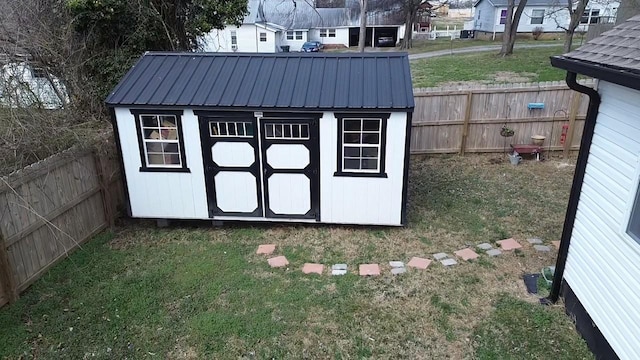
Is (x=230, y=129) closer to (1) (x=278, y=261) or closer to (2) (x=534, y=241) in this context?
(1) (x=278, y=261)

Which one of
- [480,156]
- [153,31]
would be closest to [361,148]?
[480,156]

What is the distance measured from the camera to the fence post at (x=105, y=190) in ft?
19.8

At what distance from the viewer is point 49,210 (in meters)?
5.11

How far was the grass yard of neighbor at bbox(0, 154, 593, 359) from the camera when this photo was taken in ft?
13.2

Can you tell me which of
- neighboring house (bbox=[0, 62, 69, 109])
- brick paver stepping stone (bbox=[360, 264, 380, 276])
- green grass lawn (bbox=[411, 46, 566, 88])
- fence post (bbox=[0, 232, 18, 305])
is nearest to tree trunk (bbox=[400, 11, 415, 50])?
green grass lawn (bbox=[411, 46, 566, 88])

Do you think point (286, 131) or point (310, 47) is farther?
point (310, 47)

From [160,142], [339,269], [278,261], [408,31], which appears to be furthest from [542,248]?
[408,31]

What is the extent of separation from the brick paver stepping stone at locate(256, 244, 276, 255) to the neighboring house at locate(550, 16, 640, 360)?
3.58m

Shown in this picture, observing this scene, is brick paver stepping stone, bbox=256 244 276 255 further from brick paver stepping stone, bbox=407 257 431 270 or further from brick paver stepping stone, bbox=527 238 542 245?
brick paver stepping stone, bbox=527 238 542 245

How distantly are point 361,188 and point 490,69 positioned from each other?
1421cm

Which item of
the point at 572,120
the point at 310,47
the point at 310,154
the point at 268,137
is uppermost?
the point at 268,137

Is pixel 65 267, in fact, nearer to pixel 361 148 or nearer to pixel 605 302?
pixel 361 148

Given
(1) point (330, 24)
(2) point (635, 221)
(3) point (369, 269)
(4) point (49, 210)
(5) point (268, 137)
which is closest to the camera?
(2) point (635, 221)

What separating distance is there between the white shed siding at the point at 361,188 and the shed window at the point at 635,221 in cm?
288
